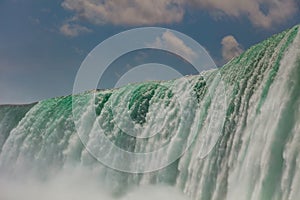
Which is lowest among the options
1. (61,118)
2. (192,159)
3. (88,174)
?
(192,159)

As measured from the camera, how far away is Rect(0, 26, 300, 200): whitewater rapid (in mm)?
11641

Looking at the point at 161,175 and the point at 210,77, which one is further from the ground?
the point at 210,77

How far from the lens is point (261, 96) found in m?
13.1

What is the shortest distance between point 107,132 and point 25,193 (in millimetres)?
4997

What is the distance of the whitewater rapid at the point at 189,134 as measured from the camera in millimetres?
11641

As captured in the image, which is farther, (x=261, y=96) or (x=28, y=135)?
(x=28, y=135)

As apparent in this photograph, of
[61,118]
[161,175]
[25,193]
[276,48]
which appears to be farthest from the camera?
[61,118]

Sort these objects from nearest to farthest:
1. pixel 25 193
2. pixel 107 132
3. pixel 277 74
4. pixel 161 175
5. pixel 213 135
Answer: pixel 277 74, pixel 213 135, pixel 161 175, pixel 107 132, pixel 25 193

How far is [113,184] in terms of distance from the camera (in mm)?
19547

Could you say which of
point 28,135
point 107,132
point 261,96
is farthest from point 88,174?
point 261,96

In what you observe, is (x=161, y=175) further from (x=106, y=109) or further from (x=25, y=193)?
(x=25, y=193)

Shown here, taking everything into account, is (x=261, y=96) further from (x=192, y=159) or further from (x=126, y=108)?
(x=126, y=108)

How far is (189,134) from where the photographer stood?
1647cm

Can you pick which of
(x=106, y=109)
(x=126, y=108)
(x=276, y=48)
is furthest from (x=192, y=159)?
(x=106, y=109)
